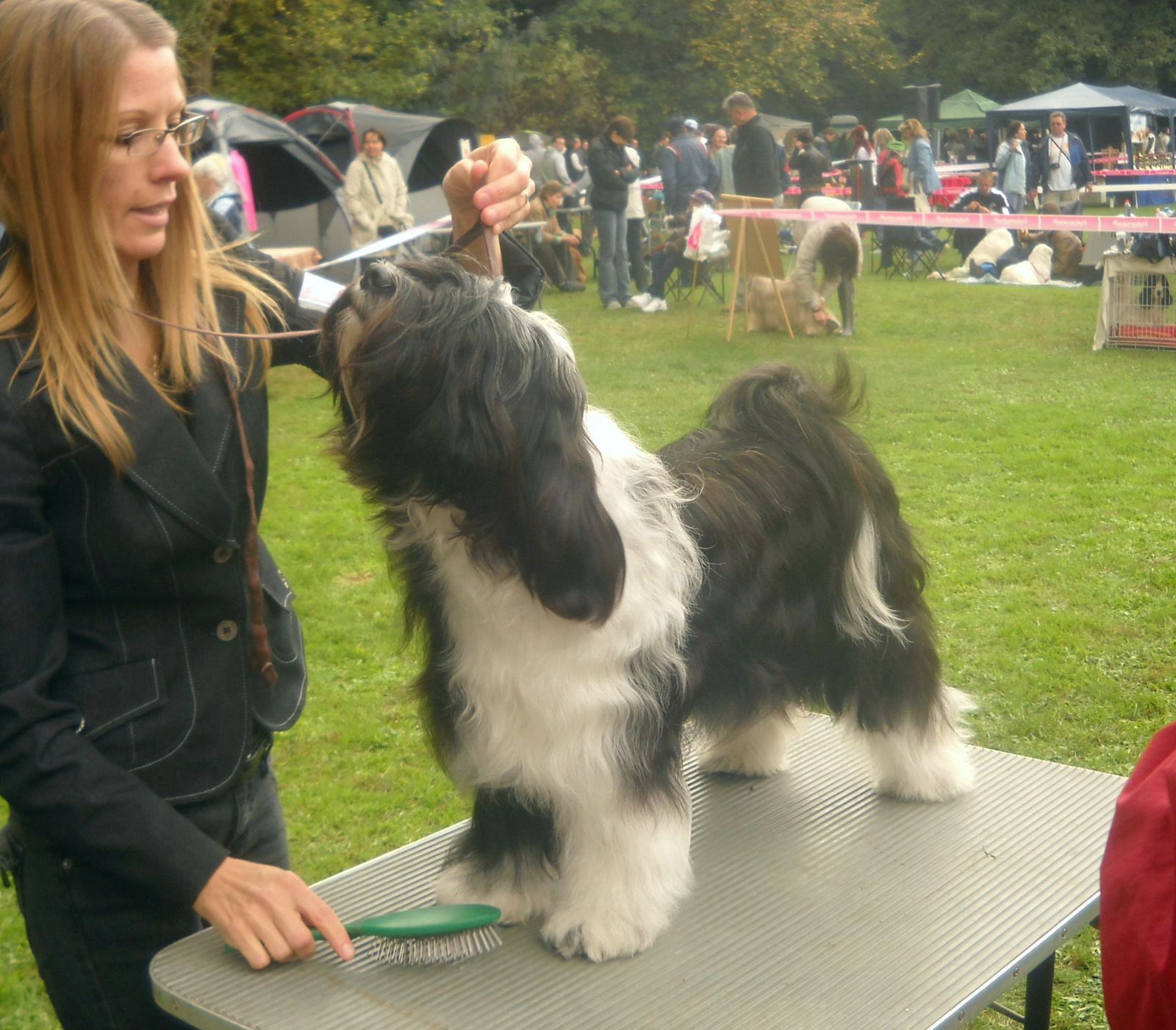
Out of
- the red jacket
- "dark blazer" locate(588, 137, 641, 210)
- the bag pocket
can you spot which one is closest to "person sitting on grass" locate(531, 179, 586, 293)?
"dark blazer" locate(588, 137, 641, 210)

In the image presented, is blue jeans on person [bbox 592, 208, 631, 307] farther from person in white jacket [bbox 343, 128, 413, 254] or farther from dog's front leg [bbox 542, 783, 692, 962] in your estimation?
dog's front leg [bbox 542, 783, 692, 962]

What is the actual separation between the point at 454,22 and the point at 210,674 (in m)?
29.8

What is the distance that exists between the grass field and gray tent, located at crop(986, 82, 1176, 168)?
60.4 feet

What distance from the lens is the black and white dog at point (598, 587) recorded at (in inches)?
63.5

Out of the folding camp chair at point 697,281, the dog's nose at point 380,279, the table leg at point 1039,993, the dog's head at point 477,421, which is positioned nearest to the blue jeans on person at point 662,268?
the folding camp chair at point 697,281

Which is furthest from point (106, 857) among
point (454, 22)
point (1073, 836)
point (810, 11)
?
point (810, 11)

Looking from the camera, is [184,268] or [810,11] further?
[810,11]

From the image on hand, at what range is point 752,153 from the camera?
40.0ft

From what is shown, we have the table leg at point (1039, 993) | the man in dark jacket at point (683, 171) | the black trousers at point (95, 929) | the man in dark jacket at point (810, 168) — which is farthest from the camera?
the man in dark jacket at point (810, 168)

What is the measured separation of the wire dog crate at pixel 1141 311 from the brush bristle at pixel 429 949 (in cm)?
931

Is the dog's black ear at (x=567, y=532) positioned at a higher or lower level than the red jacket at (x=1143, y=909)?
higher

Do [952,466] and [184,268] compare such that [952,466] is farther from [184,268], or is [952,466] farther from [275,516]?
[184,268]

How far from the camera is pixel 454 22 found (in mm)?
28984

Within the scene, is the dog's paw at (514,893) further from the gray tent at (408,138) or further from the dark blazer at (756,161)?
the gray tent at (408,138)
